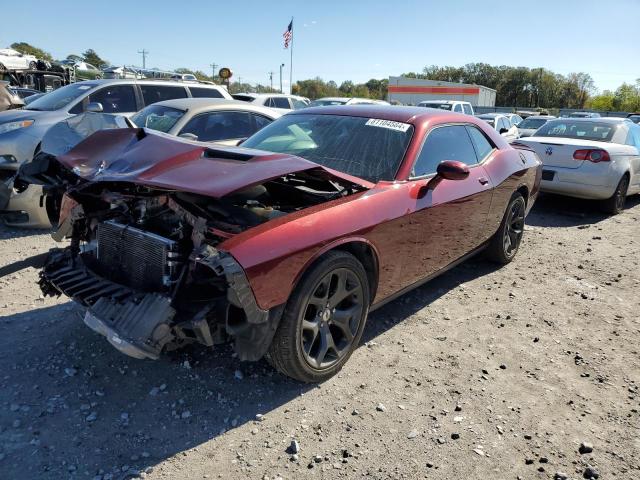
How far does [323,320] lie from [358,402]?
521 millimetres

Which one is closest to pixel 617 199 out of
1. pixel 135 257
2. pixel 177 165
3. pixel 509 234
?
pixel 509 234

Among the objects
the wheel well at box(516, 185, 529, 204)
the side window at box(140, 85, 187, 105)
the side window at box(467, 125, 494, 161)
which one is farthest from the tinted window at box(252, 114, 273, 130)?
the wheel well at box(516, 185, 529, 204)

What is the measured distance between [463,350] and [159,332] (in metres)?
2.19

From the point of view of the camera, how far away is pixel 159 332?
2.46m

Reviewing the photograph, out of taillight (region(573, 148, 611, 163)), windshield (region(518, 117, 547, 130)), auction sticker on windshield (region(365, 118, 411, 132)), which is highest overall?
auction sticker on windshield (region(365, 118, 411, 132))

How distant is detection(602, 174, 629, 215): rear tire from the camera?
25.8ft

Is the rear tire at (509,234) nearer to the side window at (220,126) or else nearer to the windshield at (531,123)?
the side window at (220,126)

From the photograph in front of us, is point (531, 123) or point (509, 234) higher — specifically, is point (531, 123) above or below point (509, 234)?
above

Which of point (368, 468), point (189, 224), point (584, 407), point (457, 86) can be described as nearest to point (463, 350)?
point (584, 407)

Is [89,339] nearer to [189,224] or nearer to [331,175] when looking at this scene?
[189,224]

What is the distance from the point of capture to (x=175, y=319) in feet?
8.24

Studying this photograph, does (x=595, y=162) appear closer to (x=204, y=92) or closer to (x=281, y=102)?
(x=204, y=92)

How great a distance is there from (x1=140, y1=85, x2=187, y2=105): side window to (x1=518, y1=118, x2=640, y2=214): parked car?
20.1 feet

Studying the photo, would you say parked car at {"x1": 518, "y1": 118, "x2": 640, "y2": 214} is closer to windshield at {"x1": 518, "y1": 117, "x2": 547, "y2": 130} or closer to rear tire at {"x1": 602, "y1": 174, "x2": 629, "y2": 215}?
rear tire at {"x1": 602, "y1": 174, "x2": 629, "y2": 215}
